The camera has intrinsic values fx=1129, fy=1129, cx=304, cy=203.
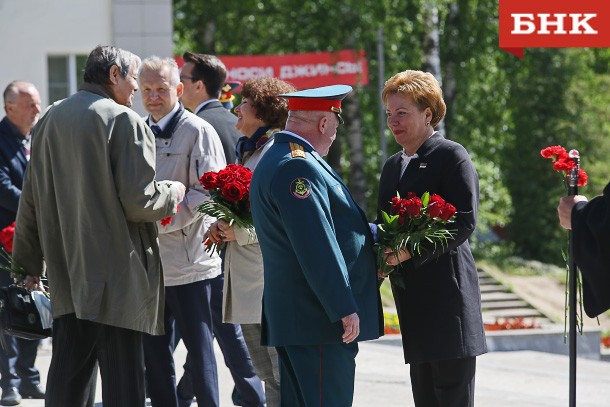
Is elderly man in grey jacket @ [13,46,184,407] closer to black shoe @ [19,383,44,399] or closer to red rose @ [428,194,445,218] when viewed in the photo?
red rose @ [428,194,445,218]

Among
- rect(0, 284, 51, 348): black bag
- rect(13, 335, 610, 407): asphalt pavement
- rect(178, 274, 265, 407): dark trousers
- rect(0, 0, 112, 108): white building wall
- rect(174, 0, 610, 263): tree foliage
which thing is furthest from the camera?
rect(174, 0, 610, 263): tree foliage

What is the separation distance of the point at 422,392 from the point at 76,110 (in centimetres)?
206

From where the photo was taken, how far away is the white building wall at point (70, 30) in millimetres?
14836

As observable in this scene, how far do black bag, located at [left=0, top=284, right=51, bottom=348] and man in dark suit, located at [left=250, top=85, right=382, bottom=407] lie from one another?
1.27 meters

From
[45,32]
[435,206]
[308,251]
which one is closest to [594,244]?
[435,206]

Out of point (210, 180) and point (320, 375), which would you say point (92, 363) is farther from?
point (320, 375)

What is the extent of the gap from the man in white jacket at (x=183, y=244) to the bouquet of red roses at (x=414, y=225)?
146cm

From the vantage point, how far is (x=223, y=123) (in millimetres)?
6875

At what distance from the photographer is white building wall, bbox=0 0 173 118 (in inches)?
584

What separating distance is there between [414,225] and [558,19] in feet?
31.6

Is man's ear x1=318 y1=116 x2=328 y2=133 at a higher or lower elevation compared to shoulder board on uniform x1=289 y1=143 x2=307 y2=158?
higher

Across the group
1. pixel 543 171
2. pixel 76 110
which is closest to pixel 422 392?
pixel 76 110

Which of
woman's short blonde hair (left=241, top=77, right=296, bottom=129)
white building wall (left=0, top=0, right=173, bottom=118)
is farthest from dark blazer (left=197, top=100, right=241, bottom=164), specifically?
white building wall (left=0, top=0, right=173, bottom=118)

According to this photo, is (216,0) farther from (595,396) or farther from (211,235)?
(211,235)
